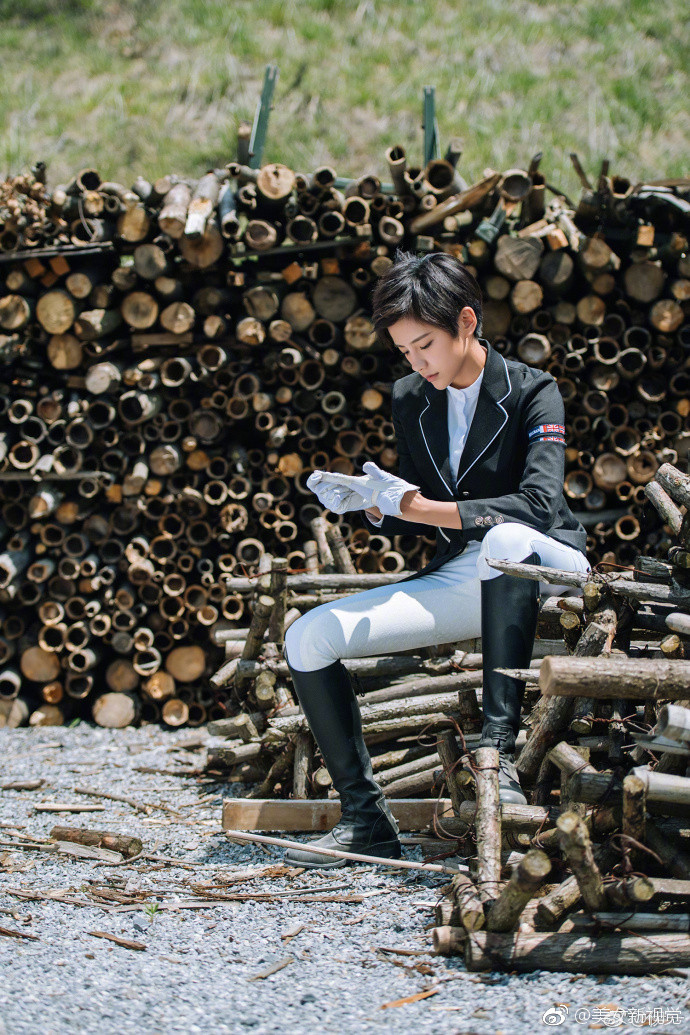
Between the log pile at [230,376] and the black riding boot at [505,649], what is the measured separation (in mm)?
2702

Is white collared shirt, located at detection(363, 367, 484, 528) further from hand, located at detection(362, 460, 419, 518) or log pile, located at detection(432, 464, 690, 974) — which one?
log pile, located at detection(432, 464, 690, 974)

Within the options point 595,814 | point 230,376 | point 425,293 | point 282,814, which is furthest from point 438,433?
point 230,376

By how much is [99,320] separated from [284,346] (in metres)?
1.23

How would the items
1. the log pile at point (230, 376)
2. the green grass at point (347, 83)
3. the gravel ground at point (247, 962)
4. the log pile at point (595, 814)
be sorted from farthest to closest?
1. the green grass at point (347, 83)
2. the log pile at point (230, 376)
3. the log pile at point (595, 814)
4. the gravel ground at point (247, 962)

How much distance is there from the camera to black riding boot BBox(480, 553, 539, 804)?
2.88 metres

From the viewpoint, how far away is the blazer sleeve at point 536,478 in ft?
10.1

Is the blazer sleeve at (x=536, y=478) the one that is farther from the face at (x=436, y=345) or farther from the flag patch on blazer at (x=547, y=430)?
the face at (x=436, y=345)

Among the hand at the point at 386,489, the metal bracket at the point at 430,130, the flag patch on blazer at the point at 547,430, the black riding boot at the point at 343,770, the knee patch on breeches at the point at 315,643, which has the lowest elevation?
the black riding boot at the point at 343,770

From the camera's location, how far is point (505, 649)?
9.52 feet

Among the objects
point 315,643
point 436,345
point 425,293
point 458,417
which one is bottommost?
point 315,643

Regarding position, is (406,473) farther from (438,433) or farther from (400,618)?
(400,618)

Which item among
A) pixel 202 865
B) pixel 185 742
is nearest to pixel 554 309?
pixel 185 742

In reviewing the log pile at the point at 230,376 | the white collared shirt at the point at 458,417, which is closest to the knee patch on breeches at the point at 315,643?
the white collared shirt at the point at 458,417

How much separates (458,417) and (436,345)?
42cm
